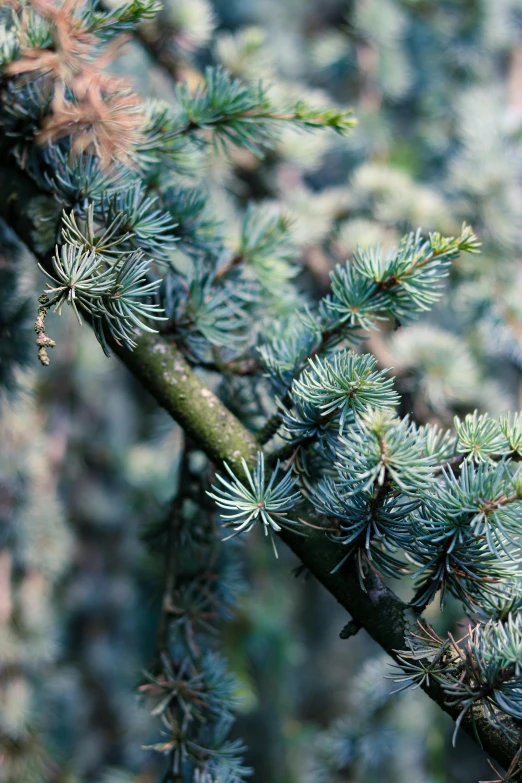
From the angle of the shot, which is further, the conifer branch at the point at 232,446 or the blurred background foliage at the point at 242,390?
the blurred background foliage at the point at 242,390

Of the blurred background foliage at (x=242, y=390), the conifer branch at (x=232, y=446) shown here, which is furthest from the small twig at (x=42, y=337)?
the blurred background foliage at (x=242, y=390)

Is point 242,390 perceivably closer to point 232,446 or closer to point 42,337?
point 232,446

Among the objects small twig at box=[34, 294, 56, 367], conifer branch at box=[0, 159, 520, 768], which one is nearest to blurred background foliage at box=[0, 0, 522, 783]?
conifer branch at box=[0, 159, 520, 768]

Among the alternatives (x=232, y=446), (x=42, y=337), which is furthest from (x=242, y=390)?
(x=42, y=337)

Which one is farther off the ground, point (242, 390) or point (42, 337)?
point (42, 337)

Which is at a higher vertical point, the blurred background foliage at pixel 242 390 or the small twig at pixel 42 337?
the small twig at pixel 42 337

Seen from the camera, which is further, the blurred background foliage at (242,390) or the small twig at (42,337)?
the blurred background foliage at (242,390)

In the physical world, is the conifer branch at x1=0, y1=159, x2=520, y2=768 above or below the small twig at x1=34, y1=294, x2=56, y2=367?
below

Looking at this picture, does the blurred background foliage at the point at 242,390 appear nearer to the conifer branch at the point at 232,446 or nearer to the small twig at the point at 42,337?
the conifer branch at the point at 232,446

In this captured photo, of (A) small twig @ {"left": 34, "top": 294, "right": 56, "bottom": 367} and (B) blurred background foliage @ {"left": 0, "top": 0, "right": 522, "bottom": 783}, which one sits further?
(B) blurred background foliage @ {"left": 0, "top": 0, "right": 522, "bottom": 783}

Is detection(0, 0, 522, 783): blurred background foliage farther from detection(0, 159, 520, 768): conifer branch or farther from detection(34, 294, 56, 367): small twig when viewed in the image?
detection(34, 294, 56, 367): small twig
